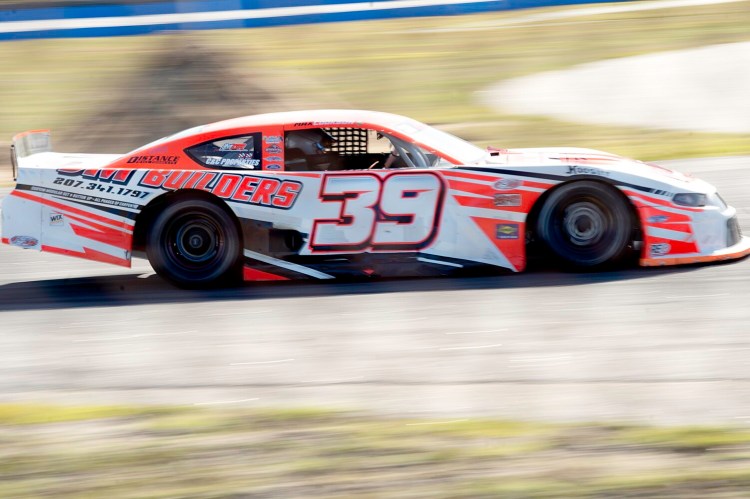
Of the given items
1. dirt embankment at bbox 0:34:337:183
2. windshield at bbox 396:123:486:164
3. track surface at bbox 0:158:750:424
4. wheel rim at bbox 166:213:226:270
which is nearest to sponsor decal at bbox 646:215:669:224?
track surface at bbox 0:158:750:424

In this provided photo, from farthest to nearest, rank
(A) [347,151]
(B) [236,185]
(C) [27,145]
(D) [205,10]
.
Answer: (D) [205,10], (C) [27,145], (A) [347,151], (B) [236,185]

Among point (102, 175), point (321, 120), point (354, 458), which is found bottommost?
point (354, 458)

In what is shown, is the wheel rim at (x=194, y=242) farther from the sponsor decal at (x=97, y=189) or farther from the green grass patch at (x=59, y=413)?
the green grass patch at (x=59, y=413)

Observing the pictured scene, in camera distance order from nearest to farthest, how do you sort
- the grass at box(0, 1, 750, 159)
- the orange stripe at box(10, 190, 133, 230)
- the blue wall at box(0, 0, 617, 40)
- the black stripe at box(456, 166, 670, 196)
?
the black stripe at box(456, 166, 670, 196)
the orange stripe at box(10, 190, 133, 230)
the grass at box(0, 1, 750, 159)
the blue wall at box(0, 0, 617, 40)

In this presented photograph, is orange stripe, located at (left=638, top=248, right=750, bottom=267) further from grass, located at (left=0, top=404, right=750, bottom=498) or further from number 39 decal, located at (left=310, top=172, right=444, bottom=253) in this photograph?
grass, located at (left=0, top=404, right=750, bottom=498)

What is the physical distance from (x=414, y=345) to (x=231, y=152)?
252cm

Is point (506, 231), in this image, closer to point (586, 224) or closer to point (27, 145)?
point (586, 224)

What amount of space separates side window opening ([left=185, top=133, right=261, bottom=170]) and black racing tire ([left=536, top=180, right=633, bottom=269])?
2208mm

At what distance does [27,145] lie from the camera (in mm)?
8461

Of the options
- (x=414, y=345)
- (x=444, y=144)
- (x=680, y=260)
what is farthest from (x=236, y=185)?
(x=680, y=260)

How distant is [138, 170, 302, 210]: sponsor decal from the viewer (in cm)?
768

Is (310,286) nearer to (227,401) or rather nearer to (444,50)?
(227,401)

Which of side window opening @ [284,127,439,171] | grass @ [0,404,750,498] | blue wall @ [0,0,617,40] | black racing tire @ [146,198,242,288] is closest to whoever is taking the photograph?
grass @ [0,404,750,498]

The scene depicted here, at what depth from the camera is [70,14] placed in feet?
84.2
